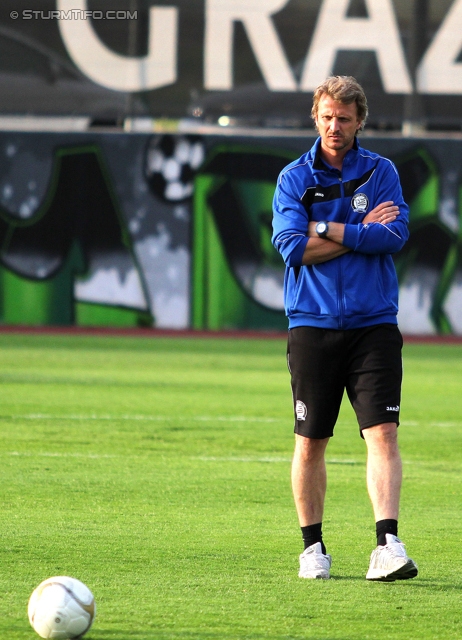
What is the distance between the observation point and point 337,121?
5.27 metres

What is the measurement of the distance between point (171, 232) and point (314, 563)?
16.7m

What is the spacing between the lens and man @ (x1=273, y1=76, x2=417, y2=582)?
5227 millimetres

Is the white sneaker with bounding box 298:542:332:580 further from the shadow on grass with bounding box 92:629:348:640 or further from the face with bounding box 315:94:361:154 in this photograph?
the face with bounding box 315:94:361:154

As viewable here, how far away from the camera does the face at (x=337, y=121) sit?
17.3 feet

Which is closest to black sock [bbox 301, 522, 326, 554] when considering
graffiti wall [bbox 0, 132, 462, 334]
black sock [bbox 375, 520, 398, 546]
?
black sock [bbox 375, 520, 398, 546]

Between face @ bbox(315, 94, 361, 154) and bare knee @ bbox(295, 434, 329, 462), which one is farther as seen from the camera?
bare knee @ bbox(295, 434, 329, 462)

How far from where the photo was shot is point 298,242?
207 inches

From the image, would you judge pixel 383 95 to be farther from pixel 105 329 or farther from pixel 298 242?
pixel 298 242

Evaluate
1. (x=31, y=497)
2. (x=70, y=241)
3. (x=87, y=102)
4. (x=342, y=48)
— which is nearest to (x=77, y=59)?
(x=87, y=102)

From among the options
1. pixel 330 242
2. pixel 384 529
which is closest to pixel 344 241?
pixel 330 242

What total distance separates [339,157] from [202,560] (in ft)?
6.49

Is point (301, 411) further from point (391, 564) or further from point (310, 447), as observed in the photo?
point (391, 564)

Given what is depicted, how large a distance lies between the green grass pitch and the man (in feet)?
1.46

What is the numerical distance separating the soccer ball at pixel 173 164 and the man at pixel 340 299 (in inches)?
641
